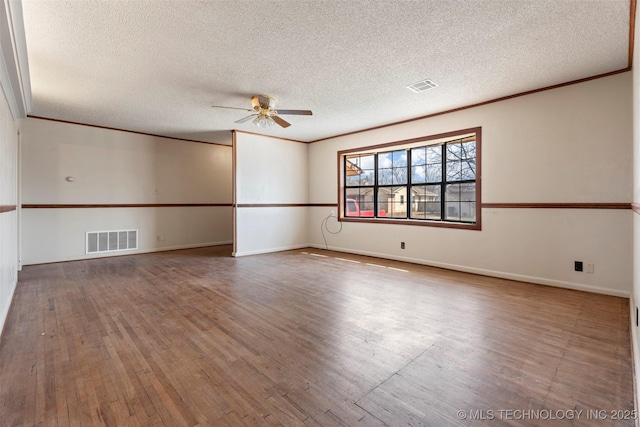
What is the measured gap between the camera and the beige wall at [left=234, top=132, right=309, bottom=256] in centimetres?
615

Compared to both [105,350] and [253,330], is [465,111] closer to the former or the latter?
[253,330]

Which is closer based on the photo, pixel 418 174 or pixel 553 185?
pixel 553 185

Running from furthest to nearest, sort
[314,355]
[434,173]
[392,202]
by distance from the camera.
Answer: [392,202], [434,173], [314,355]

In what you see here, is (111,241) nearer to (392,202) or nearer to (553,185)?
(392,202)

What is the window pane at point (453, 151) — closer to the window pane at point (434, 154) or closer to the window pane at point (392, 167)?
the window pane at point (434, 154)

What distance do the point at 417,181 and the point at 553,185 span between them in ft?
6.50

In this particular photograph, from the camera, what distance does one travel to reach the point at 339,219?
655 centimetres

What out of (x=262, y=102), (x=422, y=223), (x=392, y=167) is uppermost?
(x=262, y=102)

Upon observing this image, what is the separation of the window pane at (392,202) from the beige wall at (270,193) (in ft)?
6.74

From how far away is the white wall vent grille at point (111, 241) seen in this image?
18.7 ft

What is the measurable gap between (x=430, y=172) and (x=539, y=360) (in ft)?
11.7

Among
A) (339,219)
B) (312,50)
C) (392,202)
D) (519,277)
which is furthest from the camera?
(339,219)

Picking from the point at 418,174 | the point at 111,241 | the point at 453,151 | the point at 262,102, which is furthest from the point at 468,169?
the point at 111,241

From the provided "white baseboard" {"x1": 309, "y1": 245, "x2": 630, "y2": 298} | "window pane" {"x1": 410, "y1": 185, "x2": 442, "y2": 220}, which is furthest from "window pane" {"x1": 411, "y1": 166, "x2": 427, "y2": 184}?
"white baseboard" {"x1": 309, "y1": 245, "x2": 630, "y2": 298}
